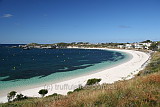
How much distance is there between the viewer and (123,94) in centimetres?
592

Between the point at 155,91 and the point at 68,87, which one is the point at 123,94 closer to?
the point at 155,91

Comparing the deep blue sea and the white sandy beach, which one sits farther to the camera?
the deep blue sea

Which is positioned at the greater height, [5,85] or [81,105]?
[81,105]

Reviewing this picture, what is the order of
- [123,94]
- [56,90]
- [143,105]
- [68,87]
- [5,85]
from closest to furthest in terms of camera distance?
[143,105] → [123,94] → [56,90] → [68,87] → [5,85]

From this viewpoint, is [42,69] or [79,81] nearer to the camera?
[79,81]

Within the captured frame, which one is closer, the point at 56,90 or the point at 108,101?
the point at 108,101

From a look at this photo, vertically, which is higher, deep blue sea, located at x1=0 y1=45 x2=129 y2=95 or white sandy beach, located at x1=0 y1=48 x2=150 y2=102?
white sandy beach, located at x1=0 y1=48 x2=150 y2=102

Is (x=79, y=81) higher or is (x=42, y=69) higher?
(x=79, y=81)

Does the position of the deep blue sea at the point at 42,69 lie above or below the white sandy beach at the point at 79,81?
below

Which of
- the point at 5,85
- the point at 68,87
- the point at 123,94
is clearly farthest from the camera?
the point at 5,85

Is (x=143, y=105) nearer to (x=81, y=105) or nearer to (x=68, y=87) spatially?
(x=81, y=105)

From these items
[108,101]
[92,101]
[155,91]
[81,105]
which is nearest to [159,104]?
[155,91]

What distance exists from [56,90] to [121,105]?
20.5 metres

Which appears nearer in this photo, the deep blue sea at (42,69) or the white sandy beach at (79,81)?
the white sandy beach at (79,81)
